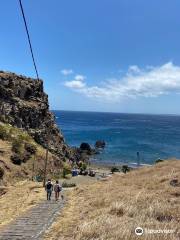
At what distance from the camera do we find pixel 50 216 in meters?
23.9

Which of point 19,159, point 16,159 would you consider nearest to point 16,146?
point 19,159

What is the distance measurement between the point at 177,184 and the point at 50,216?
9.82m

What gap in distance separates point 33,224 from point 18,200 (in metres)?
12.3

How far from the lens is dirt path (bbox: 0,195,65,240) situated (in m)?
18.6

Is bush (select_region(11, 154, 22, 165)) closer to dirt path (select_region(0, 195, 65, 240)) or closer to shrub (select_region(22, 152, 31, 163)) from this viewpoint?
shrub (select_region(22, 152, 31, 163))

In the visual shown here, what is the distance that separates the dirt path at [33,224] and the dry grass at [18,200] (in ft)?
3.12

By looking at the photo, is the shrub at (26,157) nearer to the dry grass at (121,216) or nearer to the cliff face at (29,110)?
the cliff face at (29,110)

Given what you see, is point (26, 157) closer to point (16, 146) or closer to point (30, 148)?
point (16, 146)

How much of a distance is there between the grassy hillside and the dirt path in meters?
24.2

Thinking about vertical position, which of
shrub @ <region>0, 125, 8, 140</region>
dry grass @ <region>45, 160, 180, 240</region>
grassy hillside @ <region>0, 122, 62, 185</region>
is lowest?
grassy hillside @ <region>0, 122, 62, 185</region>

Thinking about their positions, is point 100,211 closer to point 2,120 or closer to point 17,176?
point 17,176

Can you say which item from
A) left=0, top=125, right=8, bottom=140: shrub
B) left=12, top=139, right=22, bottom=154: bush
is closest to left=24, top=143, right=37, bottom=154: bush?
left=12, top=139, right=22, bottom=154: bush

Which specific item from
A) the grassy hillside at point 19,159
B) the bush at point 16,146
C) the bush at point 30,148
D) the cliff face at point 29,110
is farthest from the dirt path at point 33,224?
the cliff face at point 29,110

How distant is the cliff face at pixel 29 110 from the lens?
280 feet
